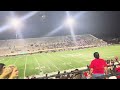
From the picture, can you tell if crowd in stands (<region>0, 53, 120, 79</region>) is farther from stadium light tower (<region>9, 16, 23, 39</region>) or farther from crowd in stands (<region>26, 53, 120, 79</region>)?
stadium light tower (<region>9, 16, 23, 39</region>)

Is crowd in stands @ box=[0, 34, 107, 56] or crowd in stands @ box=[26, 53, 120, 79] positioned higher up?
crowd in stands @ box=[0, 34, 107, 56]

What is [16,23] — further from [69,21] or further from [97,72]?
[97,72]

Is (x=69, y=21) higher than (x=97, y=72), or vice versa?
(x=69, y=21)

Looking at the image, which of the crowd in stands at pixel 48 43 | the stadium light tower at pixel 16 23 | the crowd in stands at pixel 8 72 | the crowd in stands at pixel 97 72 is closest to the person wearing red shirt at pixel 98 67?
the crowd in stands at pixel 97 72

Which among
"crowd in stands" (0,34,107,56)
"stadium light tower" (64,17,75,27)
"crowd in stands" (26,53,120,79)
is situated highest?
"stadium light tower" (64,17,75,27)

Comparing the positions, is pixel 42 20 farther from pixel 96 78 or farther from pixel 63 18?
pixel 96 78

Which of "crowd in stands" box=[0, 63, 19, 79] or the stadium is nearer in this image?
"crowd in stands" box=[0, 63, 19, 79]

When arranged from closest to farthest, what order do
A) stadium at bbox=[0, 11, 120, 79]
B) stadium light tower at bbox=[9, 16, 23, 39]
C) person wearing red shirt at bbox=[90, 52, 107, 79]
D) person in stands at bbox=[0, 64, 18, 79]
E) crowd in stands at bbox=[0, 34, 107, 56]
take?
person wearing red shirt at bbox=[90, 52, 107, 79] → person in stands at bbox=[0, 64, 18, 79] → stadium at bbox=[0, 11, 120, 79] → stadium light tower at bbox=[9, 16, 23, 39] → crowd in stands at bbox=[0, 34, 107, 56]

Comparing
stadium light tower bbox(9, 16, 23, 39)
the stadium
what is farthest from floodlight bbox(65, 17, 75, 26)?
stadium light tower bbox(9, 16, 23, 39)

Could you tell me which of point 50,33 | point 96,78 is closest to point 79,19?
point 50,33

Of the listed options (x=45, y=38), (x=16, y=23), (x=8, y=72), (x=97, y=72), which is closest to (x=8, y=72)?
(x=8, y=72)
